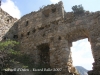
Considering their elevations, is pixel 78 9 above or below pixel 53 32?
above

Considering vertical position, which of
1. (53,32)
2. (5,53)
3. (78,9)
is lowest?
(5,53)

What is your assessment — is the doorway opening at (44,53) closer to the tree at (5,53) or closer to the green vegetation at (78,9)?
the tree at (5,53)

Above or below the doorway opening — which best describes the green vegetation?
above

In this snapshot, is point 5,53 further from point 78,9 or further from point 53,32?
point 78,9

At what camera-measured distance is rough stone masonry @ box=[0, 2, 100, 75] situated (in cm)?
803

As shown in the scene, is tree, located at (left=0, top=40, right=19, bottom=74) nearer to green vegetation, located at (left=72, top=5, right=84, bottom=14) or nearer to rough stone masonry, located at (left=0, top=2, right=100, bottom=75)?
rough stone masonry, located at (left=0, top=2, right=100, bottom=75)

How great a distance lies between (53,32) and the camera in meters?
9.30

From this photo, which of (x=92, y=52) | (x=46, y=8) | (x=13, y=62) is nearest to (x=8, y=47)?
(x=13, y=62)

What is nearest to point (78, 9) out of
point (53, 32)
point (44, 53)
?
point (53, 32)

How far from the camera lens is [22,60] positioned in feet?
29.7

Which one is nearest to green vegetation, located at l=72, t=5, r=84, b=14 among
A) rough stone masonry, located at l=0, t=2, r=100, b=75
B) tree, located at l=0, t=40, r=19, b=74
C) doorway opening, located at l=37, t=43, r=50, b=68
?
rough stone masonry, located at l=0, t=2, r=100, b=75

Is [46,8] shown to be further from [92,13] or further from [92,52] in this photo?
[92,52]

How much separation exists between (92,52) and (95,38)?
0.72 metres

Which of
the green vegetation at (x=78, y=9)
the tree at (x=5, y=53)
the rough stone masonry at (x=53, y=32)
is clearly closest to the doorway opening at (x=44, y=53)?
the rough stone masonry at (x=53, y=32)
